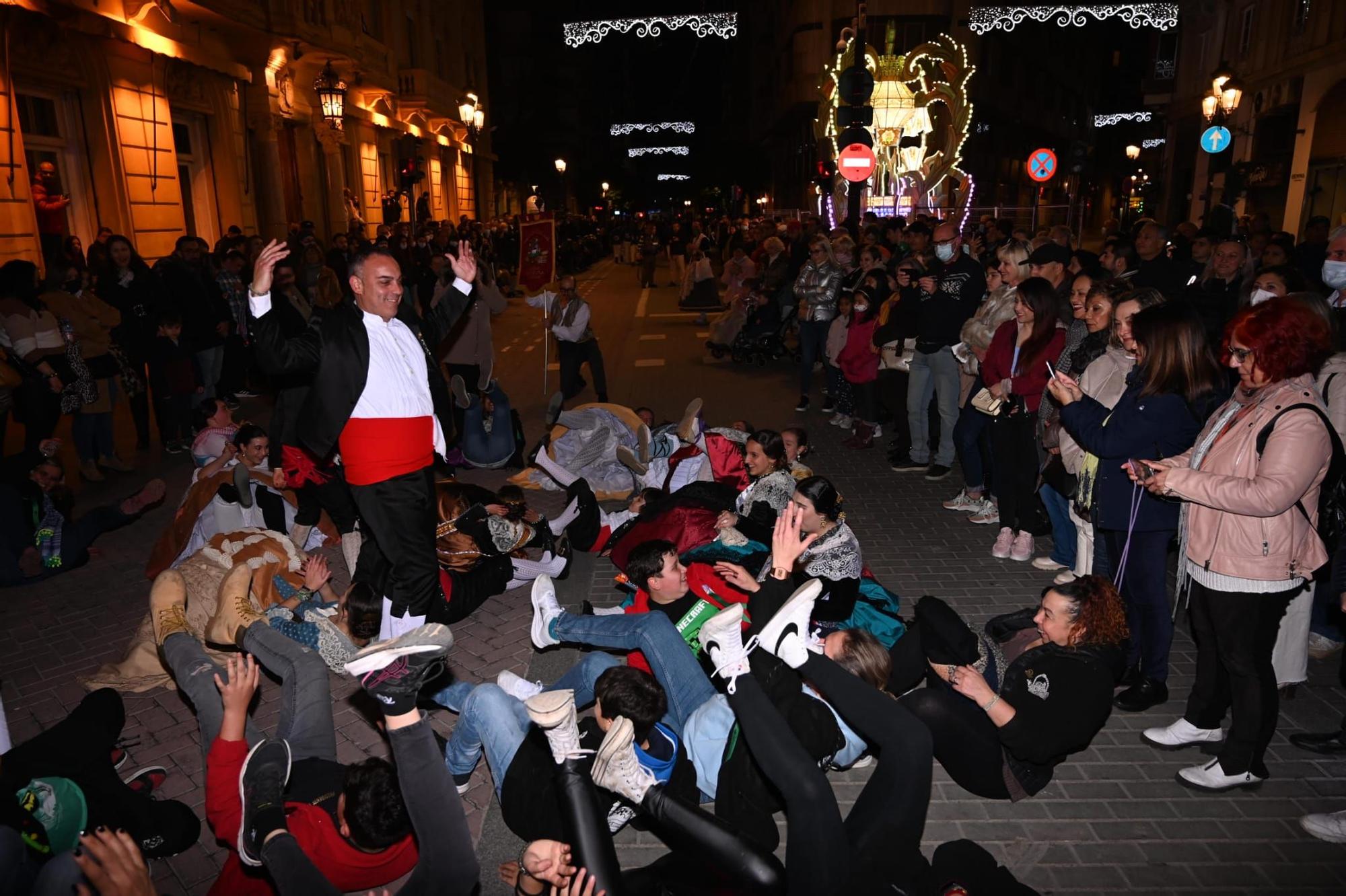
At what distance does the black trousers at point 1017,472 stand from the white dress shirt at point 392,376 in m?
4.15

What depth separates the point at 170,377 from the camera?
9516mm

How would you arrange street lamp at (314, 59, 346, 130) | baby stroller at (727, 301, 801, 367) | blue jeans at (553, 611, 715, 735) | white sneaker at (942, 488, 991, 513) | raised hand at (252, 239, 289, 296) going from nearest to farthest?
blue jeans at (553, 611, 715, 735), raised hand at (252, 239, 289, 296), white sneaker at (942, 488, 991, 513), baby stroller at (727, 301, 801, 367), street lamp at (314, 59, 346, 130)

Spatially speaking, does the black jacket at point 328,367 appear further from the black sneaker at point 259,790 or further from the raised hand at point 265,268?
the black sneaker at point 259,790

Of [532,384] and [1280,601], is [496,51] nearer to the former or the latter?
[532,384]

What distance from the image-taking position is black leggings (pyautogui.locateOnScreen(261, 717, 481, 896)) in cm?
254

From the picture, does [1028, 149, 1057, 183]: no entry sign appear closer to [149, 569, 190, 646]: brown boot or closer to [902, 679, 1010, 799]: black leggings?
[902, 679, 1010, 799]: black leggings

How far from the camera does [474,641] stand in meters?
5.34

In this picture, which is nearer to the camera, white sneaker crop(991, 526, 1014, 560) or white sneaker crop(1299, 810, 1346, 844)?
white sneaker crop(1299, 810, 1346, 844)

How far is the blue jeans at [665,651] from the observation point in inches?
140

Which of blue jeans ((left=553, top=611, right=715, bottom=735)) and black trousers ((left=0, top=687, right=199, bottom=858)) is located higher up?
blue jeans ((left=553, top=611, right=715, bottom=735))

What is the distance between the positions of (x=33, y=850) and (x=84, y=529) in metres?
4.48

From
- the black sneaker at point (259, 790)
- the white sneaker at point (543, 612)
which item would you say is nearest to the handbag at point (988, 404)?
the white sneaker at point (543, 612)

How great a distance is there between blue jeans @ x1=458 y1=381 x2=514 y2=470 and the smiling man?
13.0 feet

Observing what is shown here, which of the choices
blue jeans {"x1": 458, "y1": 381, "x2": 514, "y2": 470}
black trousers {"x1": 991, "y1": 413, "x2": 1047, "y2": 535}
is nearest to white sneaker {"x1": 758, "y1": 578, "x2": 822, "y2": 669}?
black trousers {"x1": 991, "y1": 413, "x2": 1047, "y2": 535}
